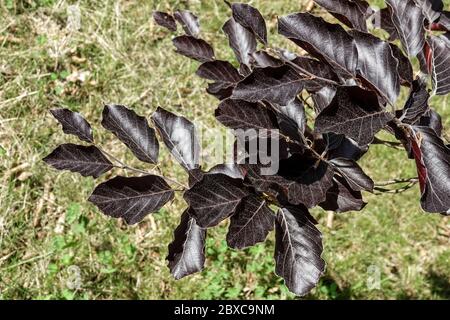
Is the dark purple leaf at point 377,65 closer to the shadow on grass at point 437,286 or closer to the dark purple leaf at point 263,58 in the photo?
the dark purple leaf at point 263,58

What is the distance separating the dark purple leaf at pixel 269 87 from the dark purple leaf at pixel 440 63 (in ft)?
0.89

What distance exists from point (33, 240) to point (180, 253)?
6.01ft

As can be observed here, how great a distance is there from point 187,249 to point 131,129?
0.31m

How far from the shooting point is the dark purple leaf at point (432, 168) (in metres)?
0.98

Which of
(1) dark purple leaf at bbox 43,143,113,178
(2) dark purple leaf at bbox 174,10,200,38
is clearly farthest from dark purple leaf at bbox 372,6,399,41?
(1) dark purple leaf at bbox 43,143,113,178

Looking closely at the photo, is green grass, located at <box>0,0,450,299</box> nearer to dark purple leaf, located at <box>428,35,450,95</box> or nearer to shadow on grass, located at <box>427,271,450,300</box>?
shadow on grass, located at <box>427,271,450,300</box>

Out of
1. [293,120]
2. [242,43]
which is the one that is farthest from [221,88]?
[293,120]

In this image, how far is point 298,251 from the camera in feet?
3.74

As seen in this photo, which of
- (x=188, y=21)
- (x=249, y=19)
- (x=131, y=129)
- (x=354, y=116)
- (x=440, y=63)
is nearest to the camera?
(x=354, y=116)

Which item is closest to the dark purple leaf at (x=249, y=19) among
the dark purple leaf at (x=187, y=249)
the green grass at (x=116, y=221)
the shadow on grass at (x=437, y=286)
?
the dark purple leaf at (x=187, y=249)

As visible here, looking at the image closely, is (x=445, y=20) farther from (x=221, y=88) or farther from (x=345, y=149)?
(x=221, y=88)
